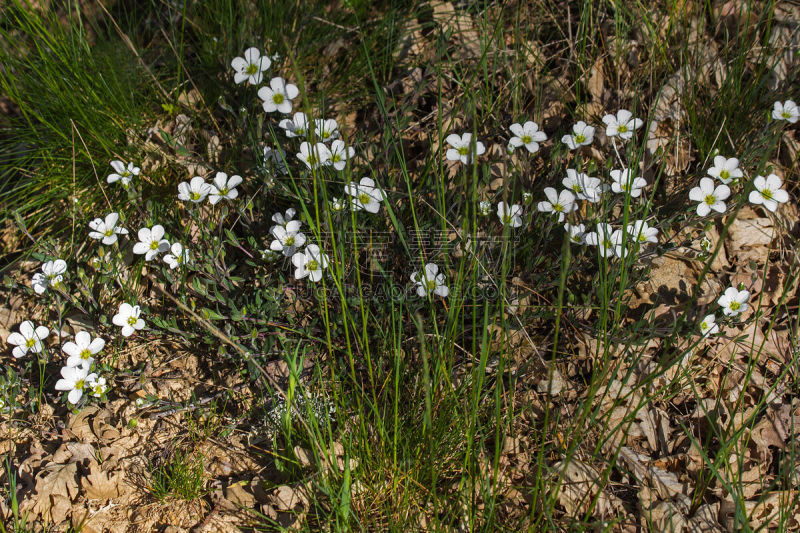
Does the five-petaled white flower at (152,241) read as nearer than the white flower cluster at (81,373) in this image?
No

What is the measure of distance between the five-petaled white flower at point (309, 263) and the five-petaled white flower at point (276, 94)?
831 mm

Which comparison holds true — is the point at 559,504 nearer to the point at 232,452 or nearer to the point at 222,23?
the point at 232,452

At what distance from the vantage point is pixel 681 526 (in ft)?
8.02

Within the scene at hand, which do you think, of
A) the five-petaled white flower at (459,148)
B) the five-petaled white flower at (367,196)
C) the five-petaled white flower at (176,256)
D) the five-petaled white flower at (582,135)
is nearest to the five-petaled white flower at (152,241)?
the five-petaled white flower at (176,256)

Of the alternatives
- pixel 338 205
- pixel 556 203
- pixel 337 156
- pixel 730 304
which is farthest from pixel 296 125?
pixel 730 304

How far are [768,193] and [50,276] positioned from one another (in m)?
3.61

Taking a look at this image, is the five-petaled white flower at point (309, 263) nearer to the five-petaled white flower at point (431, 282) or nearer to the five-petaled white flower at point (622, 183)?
the five-petaled white flower at point (431, 282)

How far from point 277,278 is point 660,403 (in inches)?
78.3

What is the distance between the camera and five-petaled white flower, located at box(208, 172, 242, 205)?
9.53ft

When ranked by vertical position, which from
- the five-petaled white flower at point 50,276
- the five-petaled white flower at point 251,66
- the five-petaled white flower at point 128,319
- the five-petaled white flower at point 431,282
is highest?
the five-petaled white flower at point 251,66

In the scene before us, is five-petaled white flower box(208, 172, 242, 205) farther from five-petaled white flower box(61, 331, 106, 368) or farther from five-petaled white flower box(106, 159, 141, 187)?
five-petaled white flower box(61, 331, 106, 368)

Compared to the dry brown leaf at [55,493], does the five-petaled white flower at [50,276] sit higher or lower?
higher

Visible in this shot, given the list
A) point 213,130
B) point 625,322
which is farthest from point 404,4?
point 625,322

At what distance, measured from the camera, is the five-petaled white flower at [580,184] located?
2.87 metres
